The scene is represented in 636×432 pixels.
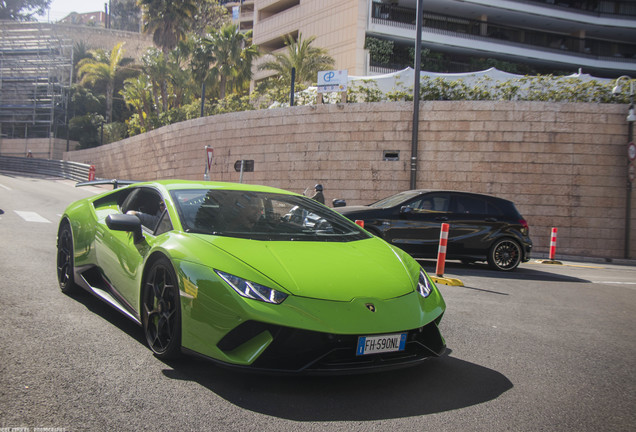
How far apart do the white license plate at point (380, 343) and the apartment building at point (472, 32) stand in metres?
35.8

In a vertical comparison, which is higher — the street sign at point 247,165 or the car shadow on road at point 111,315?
the street sign at point 247,165

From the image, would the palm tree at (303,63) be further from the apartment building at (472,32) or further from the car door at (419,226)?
the car door at (419,226)

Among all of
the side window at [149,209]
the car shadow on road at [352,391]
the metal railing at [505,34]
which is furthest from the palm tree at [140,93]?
the car shadow on road at [352,391]

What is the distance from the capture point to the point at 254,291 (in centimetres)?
308

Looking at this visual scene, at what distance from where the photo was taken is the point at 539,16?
39.5m

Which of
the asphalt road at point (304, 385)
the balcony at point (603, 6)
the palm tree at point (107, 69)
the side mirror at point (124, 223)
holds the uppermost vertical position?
the balcony at point (603, 6)

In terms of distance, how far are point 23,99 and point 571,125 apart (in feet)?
179

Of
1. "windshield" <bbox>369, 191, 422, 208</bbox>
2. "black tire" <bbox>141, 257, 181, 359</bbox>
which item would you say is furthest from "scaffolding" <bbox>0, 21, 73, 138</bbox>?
"black tire" <bbox>141, 257, 181, 359</bbox>

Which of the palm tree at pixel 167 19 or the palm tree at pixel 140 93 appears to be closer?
the palm tree at pixel 167 19

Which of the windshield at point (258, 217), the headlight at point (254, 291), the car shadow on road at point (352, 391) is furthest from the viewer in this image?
the windshield at point (258, 217)

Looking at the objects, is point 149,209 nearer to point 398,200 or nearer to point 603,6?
point 398,200

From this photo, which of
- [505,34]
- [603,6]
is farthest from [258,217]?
[603,6]

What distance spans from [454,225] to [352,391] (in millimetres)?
7476

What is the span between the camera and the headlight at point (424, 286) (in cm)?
362
